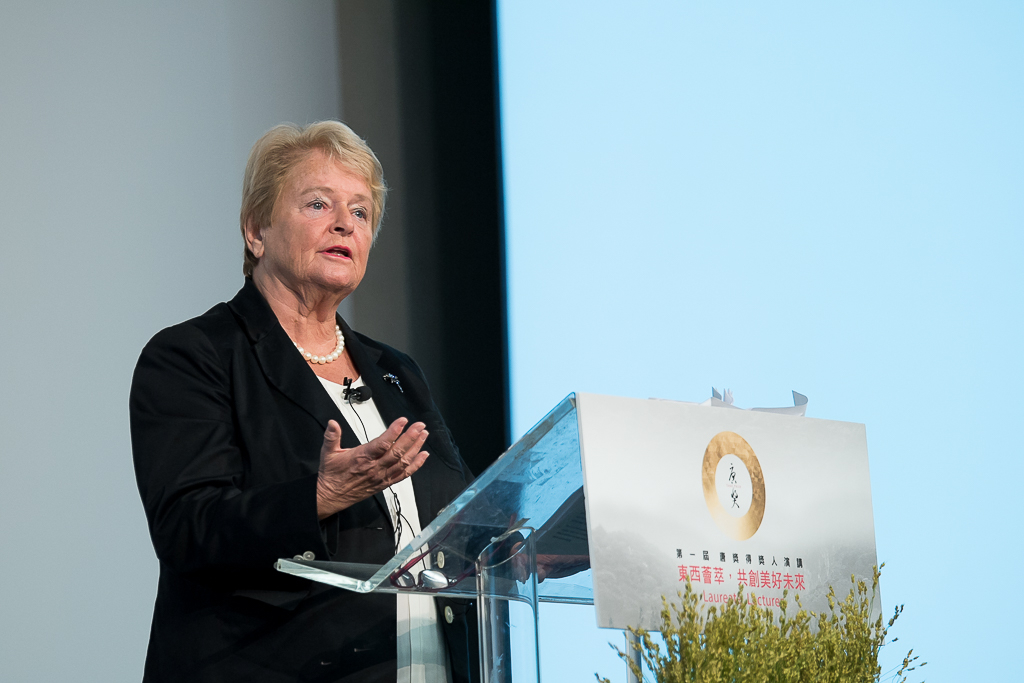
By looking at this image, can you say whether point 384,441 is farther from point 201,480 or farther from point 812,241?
point 812,241

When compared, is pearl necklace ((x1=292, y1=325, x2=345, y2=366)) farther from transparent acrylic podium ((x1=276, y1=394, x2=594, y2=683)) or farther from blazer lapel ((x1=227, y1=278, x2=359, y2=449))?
transparent acrylic podium ((x1=276, y1=394, x2=594, y2=683))

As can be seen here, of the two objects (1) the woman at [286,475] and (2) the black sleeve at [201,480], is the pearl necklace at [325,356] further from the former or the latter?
(2) the black sleeve at [201,480]

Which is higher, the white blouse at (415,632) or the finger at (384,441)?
the finger at (384,441)

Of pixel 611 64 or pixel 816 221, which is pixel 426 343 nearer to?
pixel 611 64

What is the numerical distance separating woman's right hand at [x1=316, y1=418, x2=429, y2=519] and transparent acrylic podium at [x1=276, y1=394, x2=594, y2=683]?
0.36 ft

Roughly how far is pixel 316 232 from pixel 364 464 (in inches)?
32.7

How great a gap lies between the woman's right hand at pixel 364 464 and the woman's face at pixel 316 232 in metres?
0.67

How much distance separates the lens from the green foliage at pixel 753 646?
106 cm

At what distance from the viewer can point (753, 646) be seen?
1.07 m

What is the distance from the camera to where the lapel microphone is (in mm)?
1897

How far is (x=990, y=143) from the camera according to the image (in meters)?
2.53

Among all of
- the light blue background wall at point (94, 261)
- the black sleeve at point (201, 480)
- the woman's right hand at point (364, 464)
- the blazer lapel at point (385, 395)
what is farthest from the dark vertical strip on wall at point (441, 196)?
the woman's right hand at point (364, 464)

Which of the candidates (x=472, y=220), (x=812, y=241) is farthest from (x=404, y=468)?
(x=472, y=220)

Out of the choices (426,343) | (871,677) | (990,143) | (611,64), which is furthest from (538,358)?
(871,677)
